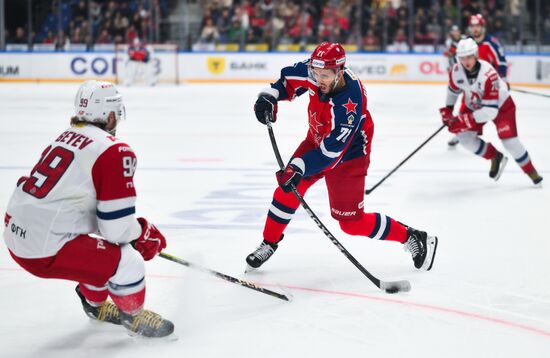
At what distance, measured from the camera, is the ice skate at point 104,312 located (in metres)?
3.07

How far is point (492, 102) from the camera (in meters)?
6.14

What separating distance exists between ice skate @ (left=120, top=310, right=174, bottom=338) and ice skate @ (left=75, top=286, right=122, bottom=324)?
0.17m

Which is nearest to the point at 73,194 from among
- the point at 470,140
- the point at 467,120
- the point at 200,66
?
the point at 467,120

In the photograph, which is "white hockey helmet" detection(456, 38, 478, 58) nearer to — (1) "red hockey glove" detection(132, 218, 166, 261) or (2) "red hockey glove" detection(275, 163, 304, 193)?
(2) "red hockey glove" detection(275, 163, 304, 193)

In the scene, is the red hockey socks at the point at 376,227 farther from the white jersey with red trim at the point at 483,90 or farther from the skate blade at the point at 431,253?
the white jersey with red trim at the point at 483,90

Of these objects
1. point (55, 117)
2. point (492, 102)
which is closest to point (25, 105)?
point (55, 117)

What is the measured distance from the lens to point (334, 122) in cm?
363

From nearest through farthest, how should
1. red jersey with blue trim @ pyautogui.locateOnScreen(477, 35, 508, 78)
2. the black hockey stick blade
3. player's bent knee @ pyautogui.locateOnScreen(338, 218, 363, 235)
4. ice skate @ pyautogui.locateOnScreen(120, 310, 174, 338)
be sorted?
1. ice skate @ pyautogui.locateOnScreen(120, 310, 174, 338)
2. the black hockey stick blade
3. player's bent knee @ pyautogui.locateOnScreen(338, 218, 363, 235)
4. red jersey with blue trim @ pyautogui.locateOnScreen(477, 35, 508, 78)

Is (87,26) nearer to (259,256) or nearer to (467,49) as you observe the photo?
(467,49)

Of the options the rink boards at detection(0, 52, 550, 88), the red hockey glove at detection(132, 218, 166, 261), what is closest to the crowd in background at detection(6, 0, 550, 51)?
the rink boards at detection(0, 52, 550, 88)

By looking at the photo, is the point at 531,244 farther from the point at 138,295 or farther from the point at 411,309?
the point at 138,295

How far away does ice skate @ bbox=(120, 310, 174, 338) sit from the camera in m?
2.88

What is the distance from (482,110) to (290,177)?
117 inches

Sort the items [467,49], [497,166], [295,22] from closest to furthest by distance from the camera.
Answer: [467,49]
[497,166]
[295,22]
